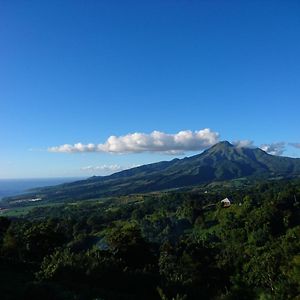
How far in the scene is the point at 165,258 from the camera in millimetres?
68062

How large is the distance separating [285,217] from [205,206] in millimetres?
46506

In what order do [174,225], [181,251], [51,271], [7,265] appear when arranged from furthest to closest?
1. [174,225]
2. [181,251]
3. [7,265]
4. [51,271]

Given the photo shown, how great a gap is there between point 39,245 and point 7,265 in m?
20.9

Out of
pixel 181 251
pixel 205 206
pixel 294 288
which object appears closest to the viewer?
pixel 294 288

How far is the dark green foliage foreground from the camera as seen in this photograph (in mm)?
34281

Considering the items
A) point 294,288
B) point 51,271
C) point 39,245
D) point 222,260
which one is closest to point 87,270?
point 51,271

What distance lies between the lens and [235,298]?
34.8 meters

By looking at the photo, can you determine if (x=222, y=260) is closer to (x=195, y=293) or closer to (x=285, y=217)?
(x=195, y=293)

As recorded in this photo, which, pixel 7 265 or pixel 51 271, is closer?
pixel 51 271

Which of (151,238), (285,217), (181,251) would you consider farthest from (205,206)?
(181,251)

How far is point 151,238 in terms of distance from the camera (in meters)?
132

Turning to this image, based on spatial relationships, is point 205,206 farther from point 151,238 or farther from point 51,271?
point 51,271

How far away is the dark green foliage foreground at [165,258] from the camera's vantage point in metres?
34.3

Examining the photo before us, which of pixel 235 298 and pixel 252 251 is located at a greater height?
pixel 235 298
